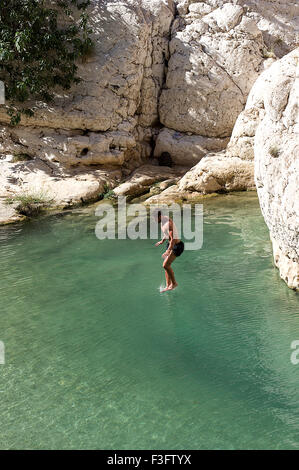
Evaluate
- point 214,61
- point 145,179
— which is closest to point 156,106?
point 214,61

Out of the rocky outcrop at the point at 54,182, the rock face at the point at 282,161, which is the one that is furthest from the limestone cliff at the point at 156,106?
the rock face at the point at 282,161

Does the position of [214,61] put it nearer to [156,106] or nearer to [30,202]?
[156,106]

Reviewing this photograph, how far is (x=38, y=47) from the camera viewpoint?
15625mm

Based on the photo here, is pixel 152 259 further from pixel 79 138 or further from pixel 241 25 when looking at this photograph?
pixel 241 25

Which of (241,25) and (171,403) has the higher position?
(241,25)

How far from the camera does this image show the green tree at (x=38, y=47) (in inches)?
594

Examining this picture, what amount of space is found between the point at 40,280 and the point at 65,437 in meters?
4.80

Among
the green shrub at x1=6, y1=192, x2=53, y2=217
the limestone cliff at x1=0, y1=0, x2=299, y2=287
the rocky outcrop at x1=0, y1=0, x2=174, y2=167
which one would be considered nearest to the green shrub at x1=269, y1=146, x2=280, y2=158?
the limestone cliff at x1=0, y1=0, x2=299, y2=287

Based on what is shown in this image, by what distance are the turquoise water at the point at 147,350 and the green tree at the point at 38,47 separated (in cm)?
753

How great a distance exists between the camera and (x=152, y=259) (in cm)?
978

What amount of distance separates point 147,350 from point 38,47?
43.3 ft

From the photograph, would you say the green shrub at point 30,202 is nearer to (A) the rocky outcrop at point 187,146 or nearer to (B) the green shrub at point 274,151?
(A) the rocky outcrop at point 187,146

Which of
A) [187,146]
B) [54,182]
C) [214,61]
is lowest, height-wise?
[54,182]

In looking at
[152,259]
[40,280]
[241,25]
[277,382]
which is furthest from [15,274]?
[241,25]
